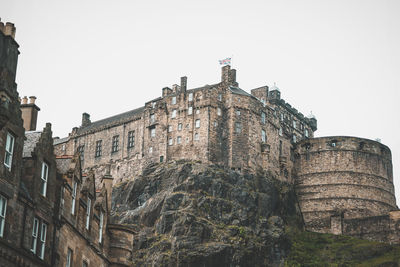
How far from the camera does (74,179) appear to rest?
27562 millimetres

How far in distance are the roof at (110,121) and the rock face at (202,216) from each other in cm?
944

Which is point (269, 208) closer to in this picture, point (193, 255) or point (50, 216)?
point (193, 255)

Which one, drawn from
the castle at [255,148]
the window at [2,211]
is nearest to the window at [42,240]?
the window at [2,211]

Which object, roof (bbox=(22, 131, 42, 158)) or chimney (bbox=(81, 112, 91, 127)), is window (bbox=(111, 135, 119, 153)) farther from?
roof (bbox=(22, 131, 42, 158))

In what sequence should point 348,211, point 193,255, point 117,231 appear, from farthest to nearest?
point 348,211
point 193,255
point 117,231

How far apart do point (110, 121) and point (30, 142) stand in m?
52.9

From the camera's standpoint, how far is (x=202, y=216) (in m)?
61.5

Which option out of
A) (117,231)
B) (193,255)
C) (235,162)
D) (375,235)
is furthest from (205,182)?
(117,231)

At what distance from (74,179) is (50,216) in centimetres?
292

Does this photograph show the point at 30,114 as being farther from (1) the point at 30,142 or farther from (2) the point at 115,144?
(2) the point at 115,144

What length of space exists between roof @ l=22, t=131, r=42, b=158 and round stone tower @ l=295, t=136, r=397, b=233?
5307 centimetres

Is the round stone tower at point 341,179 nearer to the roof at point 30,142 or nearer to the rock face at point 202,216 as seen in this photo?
the rock face at point 202,216

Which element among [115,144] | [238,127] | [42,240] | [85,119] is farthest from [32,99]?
[85,119]

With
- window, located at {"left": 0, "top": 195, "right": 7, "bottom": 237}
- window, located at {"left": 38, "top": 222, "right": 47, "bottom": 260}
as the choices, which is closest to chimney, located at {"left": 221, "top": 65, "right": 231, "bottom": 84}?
window, located at {"left": 38, "top": 222, "right": 47, "bottom": 260}
